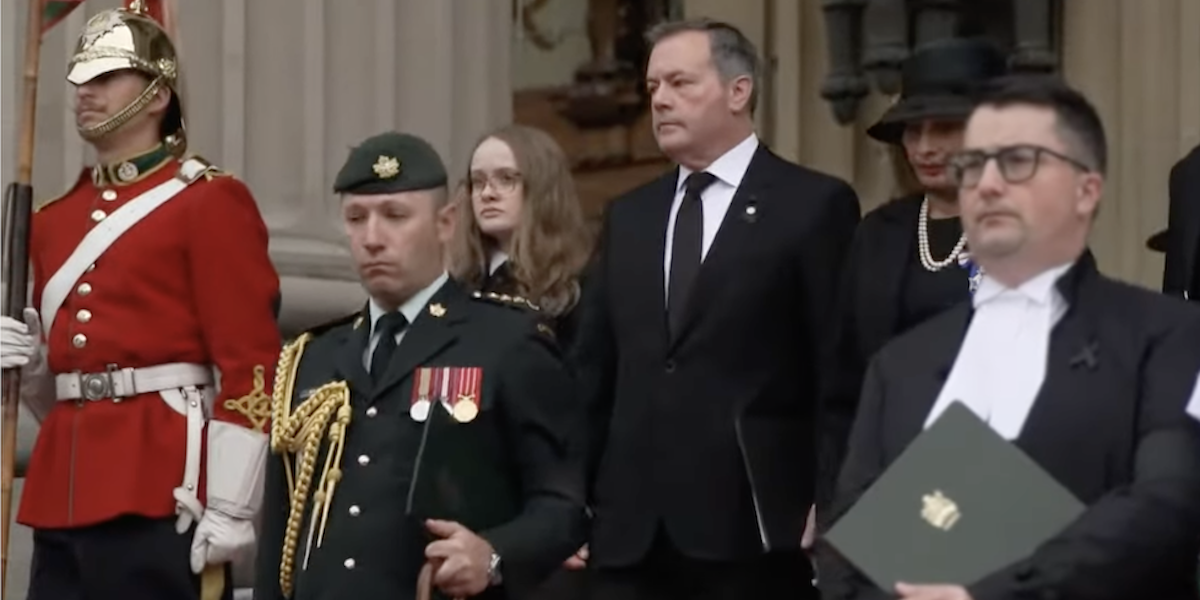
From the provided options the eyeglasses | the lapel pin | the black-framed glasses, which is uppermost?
the black-framed glasses

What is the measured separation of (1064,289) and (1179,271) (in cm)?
133

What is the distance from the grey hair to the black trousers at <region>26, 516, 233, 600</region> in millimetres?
1587

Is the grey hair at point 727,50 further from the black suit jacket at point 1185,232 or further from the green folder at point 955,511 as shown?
the green folder at point 955,511

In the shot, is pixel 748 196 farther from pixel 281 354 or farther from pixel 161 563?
pixel 161 563

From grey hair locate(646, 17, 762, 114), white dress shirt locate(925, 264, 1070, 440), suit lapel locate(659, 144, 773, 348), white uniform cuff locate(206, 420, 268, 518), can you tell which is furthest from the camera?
white uniform cuff locate(206, 420, 268, 518)

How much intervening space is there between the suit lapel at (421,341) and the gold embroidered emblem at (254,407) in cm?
85

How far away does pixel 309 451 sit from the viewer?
6.62 meters

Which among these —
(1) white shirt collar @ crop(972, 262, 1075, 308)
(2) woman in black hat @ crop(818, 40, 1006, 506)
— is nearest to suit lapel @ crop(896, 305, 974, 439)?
(1) white shirt collar @ crop(972, 262, 1075, 308)

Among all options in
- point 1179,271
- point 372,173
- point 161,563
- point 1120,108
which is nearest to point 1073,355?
point 1179,271

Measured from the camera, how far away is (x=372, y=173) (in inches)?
262

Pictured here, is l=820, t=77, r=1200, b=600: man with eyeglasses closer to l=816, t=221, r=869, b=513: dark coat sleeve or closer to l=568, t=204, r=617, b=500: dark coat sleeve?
l=816, t=221, r=869, b=513: dark coat sleeve

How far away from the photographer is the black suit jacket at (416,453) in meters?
6.48

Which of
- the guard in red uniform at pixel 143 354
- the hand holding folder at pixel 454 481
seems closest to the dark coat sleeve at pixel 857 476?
the hand holding folder at pixel 454 481

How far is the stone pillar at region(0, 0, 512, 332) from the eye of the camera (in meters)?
8.60
